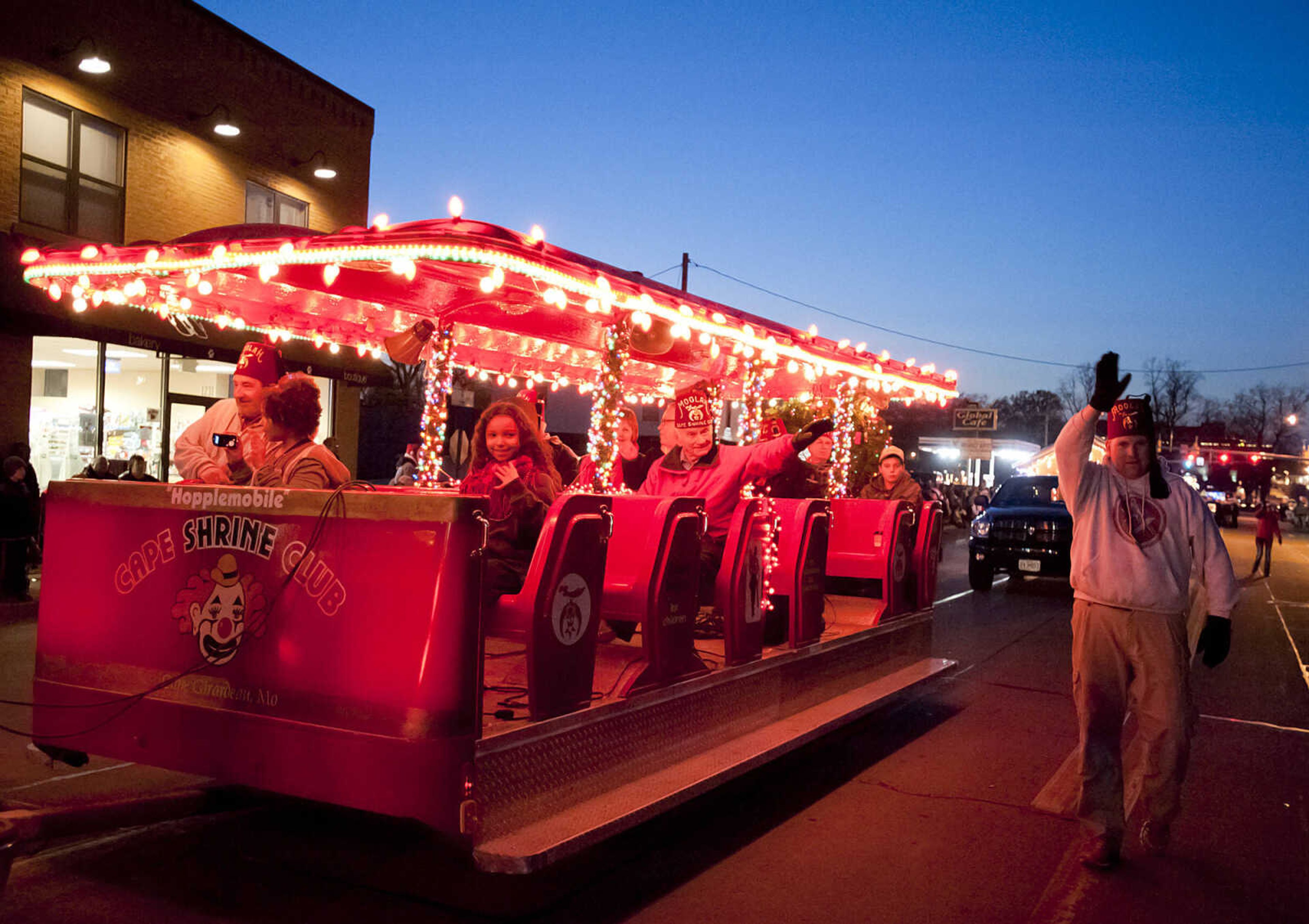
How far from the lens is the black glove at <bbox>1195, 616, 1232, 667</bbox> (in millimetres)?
4773

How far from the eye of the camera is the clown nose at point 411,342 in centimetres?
698

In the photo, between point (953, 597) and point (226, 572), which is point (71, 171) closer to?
point (226, 572)

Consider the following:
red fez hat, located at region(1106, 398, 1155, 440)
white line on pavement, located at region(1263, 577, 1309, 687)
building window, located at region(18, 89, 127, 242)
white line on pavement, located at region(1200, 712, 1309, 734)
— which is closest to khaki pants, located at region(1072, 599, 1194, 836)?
red fez hat, located at region(1106, 398, 1155, 440)

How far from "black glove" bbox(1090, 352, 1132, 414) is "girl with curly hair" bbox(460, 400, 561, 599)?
8.56 feet

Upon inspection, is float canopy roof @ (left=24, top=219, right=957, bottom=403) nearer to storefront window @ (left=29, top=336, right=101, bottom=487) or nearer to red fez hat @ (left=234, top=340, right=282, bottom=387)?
red fez hat @ (left=234, top=340, right=282, bottom=387)

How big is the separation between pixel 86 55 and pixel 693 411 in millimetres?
12490

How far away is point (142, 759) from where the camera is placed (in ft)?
14.0

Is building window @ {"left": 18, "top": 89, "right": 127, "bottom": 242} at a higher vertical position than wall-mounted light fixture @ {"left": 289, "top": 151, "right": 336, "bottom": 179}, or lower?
lower

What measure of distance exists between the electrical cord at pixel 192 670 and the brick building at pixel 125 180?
8.48 meters

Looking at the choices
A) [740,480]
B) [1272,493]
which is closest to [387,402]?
[740,480]

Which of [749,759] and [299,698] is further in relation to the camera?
[749,759]

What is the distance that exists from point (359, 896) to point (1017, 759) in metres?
4.28

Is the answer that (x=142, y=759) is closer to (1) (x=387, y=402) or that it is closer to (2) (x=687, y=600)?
(2) (x=687, y=600)

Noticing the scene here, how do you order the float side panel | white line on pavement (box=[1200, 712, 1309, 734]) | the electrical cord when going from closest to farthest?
the float side panel < the electrical cord < white line on pavement (box=[1200, 712, 1309, 734])
